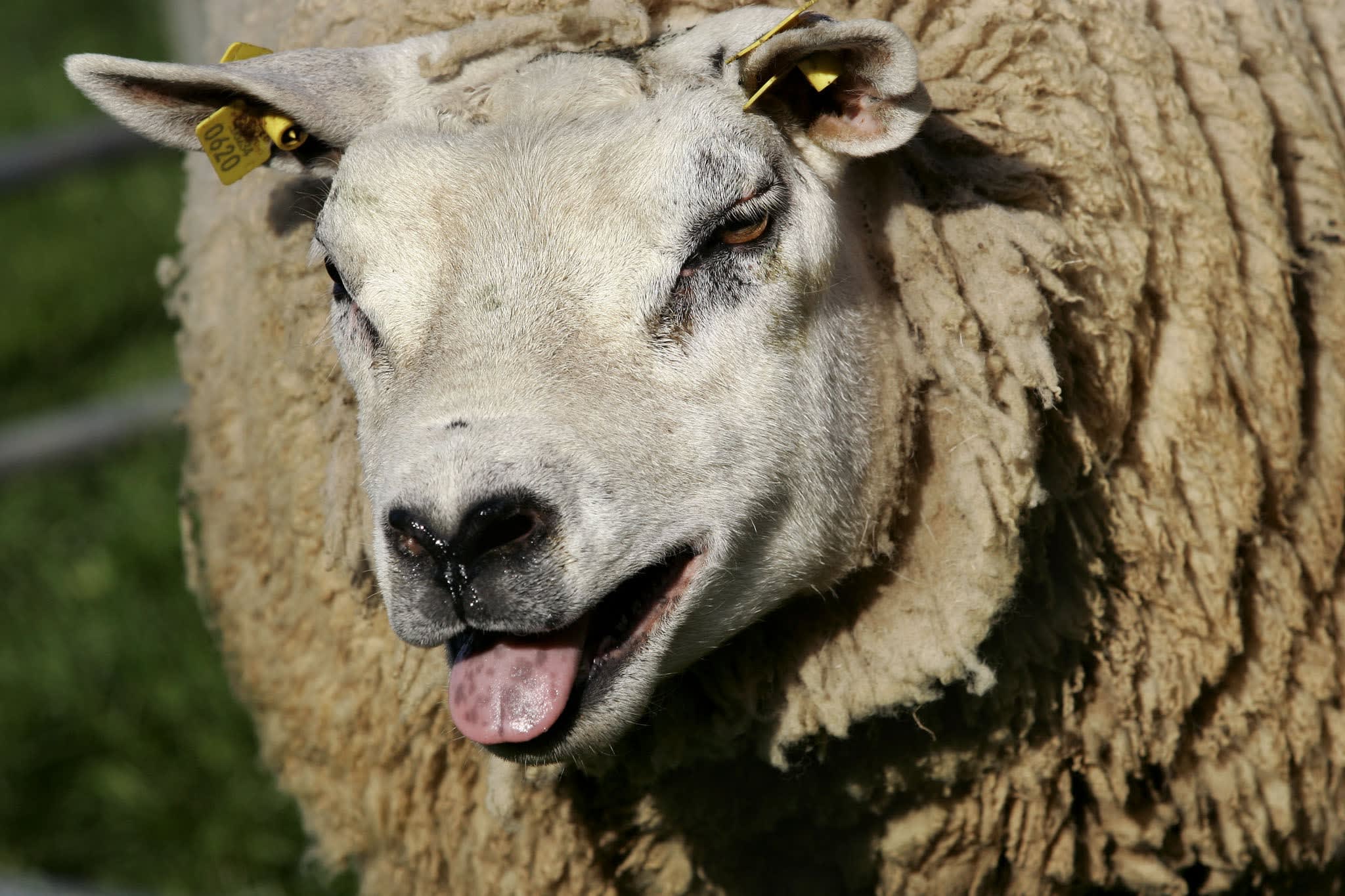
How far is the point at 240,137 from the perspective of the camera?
7.77 feet

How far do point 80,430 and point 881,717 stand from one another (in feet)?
15.6

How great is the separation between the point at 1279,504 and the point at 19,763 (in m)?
3.56

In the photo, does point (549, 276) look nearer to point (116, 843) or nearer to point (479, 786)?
point (479, 786)

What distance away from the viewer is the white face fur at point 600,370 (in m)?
1.90

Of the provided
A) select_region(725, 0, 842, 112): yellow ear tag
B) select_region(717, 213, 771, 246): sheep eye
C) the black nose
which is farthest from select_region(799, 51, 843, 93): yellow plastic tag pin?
the black nose

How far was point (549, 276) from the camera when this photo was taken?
2.05 metres

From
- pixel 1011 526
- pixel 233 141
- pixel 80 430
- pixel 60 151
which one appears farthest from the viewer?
pixel 80 430

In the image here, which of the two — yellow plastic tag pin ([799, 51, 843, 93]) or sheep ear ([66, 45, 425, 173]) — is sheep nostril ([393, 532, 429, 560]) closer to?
sheep ear ([66, 45, 425, 173])

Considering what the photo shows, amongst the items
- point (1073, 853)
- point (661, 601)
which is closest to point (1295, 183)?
point (1073, 853)

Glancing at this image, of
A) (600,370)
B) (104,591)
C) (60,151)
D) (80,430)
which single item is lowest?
(80,430)

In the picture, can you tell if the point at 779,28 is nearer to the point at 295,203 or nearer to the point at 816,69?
the point at 816,69

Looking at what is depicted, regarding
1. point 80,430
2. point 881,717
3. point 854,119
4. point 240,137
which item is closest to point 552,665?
point 881,717

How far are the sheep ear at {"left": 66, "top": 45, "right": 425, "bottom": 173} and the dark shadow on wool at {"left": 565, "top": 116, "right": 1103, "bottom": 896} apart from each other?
2.61ft

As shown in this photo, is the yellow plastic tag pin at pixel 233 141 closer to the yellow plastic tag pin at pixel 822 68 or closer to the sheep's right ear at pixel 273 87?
the sheep's right ear at pixel 273 87
